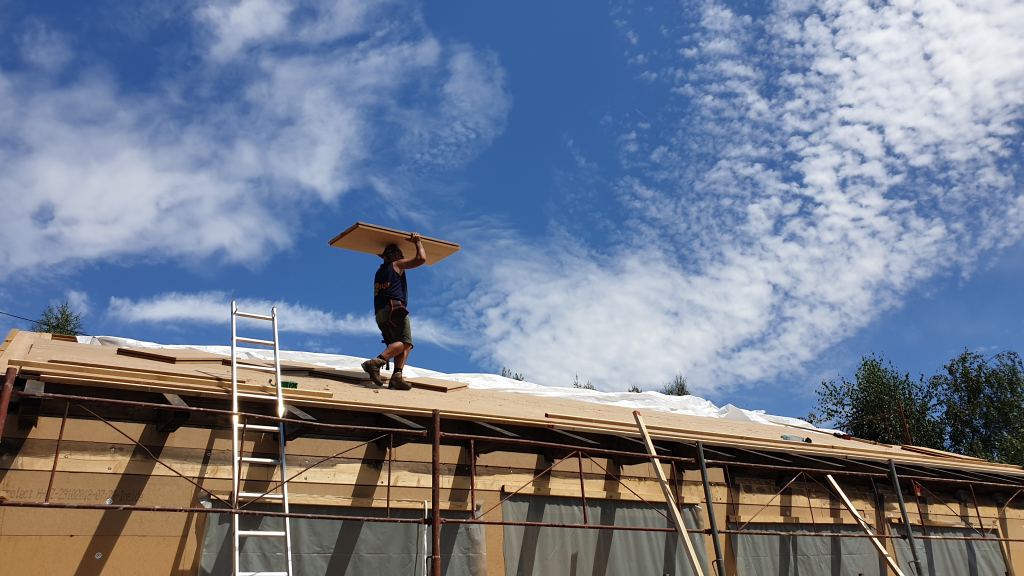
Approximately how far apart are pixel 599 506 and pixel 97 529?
535 cm

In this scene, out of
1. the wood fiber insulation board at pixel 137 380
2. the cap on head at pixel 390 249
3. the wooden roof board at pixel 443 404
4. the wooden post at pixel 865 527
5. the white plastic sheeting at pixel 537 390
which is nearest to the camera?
the wood fiber insulation board at pixel 137 380

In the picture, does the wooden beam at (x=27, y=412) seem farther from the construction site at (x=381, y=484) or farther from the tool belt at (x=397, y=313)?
the tool belt at (x=397, y=313)

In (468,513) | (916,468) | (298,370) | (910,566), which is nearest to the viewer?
(468,513)

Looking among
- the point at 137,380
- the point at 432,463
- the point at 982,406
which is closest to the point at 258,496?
the point at 137,380

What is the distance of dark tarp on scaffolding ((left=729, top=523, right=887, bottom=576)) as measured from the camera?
9.33 meters

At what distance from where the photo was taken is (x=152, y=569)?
19.2 feet

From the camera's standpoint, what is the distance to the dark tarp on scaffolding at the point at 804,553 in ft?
30.6

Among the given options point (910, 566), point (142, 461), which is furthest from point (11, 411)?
point (910, 566)

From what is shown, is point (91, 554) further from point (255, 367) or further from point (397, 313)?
point (397, 313)

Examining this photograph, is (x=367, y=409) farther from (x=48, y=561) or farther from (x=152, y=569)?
(x=48, y=561)

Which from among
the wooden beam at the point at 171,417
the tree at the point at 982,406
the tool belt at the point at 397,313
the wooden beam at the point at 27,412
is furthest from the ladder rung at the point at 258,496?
the tree at the point at 982,406

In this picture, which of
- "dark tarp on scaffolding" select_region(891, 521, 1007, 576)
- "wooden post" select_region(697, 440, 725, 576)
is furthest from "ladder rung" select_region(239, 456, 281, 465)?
"dark tarp on scaffolding" select_region(891, 521, 1007, 576)

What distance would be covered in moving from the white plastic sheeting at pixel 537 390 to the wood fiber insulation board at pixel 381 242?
5458 millimetres

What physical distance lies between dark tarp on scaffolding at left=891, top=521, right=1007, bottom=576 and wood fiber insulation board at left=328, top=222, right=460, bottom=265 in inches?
335
